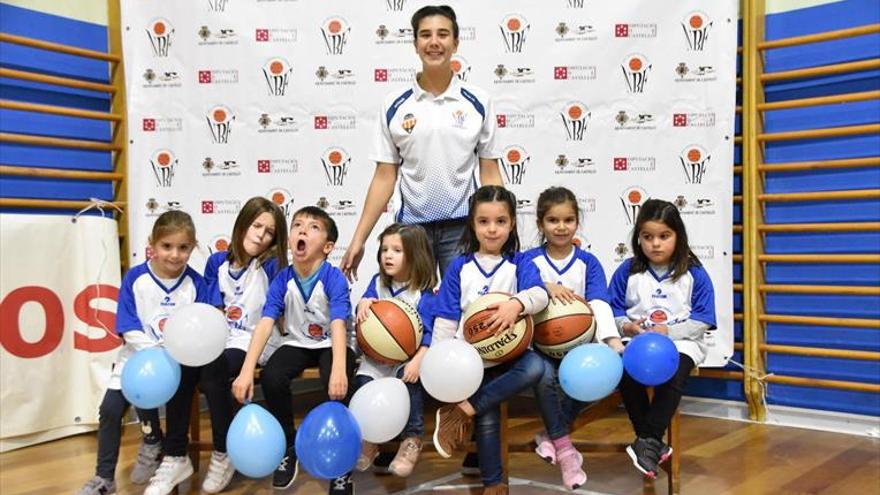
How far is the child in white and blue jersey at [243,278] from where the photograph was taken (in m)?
2.85

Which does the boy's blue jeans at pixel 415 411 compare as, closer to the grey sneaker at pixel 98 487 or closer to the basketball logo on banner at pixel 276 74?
the grey sneaker at pixel 98 487

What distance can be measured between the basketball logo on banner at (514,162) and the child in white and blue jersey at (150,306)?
6.09ft

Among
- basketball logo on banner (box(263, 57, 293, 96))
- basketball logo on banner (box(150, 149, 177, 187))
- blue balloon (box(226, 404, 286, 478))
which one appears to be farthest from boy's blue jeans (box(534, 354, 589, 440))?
basketball logo on banner (box(150, 149, 177, 187))

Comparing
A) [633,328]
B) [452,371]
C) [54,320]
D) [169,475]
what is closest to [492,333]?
[452,371]

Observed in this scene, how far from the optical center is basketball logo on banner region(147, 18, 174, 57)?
14.0 feet

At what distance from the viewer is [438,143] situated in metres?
2.85

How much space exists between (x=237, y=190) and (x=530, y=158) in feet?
5.53

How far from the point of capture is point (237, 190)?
4.23 m

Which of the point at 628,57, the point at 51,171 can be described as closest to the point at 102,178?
the point at 51,171

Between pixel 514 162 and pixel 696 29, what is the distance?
1.19 metres

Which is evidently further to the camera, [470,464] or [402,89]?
[402,89]

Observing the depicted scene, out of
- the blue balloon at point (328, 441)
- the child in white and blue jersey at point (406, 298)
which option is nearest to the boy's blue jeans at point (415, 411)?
the child in white and blue jersey at point (406, 298)

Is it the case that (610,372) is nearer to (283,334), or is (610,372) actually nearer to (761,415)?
(283,334)

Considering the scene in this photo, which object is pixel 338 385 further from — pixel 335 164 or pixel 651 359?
pixel 335 164
